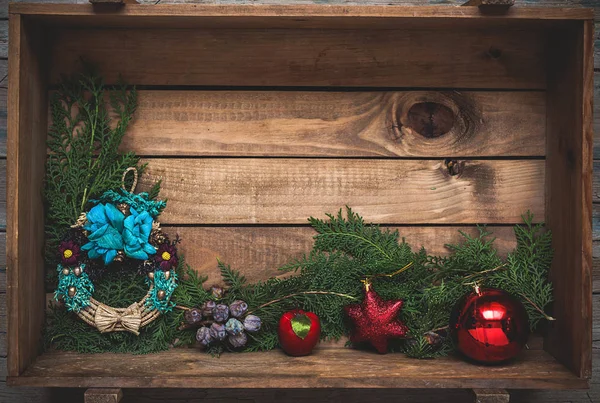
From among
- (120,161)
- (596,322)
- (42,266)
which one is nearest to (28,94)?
(120,161)

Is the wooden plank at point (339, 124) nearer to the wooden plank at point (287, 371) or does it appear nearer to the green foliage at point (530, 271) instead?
the green foliage at point (530, 271)

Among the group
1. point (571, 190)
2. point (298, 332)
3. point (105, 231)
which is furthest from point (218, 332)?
point (571, 190)

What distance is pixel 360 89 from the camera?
102cm

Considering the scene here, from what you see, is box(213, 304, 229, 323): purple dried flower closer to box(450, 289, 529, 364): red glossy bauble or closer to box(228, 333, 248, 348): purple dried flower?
box(228, 333, 248, 348): purple dried flower

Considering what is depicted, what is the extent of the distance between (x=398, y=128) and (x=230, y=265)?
380mm

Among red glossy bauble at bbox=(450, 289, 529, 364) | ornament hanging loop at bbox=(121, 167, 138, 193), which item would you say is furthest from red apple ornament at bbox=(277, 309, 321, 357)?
ornament hanging loop at bbox=(121, 167, 138, 193)

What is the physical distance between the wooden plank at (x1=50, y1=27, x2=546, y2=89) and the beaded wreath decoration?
202 mm

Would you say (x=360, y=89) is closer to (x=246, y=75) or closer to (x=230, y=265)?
(x=246, y=75)

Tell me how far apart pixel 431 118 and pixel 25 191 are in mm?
676

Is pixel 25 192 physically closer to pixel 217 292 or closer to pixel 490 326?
pixel 217 292

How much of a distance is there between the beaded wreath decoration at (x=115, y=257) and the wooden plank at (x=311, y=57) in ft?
0.66

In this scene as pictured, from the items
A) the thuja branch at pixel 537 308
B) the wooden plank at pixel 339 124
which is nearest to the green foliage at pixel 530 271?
the thuja branch at pixel 537 308

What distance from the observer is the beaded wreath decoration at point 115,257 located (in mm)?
940

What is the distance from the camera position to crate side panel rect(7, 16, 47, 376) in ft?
2.79
